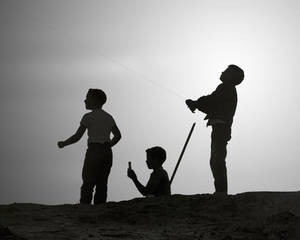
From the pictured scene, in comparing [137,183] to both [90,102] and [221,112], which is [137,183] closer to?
[90,102]

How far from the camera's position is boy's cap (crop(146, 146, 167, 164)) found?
822 centimetres

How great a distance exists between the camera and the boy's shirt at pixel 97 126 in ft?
27.3

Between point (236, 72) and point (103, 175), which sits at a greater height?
point (236, 72)

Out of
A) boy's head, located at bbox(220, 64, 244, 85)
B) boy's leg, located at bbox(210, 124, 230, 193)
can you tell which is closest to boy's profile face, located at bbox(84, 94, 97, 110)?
boy's leg, located at bbox(210, 124, 230, 193)

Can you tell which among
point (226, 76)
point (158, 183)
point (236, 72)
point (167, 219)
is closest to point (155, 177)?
point (158, 183)

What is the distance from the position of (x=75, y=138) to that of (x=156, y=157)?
122 centimetres

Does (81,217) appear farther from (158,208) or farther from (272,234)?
(272,234)

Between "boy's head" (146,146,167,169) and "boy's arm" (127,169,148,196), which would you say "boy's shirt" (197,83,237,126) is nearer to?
"boy's head" (146,146,167,169)

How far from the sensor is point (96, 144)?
835cm

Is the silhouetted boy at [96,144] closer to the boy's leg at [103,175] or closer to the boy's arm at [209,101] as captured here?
the boy's leg at [103,175]

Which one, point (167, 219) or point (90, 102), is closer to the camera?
point (167, 219)

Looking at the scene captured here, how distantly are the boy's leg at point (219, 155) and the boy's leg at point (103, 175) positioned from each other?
1496 millimetres

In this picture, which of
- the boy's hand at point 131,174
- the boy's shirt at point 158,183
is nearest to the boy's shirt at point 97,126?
the boy's hand at point 131,174

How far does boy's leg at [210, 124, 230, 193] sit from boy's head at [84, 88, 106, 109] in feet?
5.65
